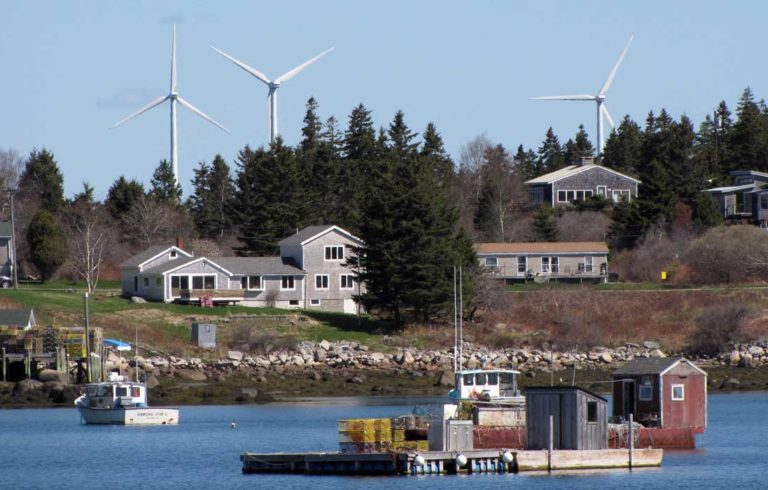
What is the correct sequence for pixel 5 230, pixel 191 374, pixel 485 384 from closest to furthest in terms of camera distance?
pixel 485 384, pixel 191 374, pixel 5 230

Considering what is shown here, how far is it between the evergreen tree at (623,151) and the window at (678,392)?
9216 cm

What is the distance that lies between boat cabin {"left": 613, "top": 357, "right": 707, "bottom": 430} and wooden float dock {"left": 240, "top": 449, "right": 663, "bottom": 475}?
4419 mm

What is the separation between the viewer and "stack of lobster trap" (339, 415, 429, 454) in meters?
43.7

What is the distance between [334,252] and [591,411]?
59.1 metres

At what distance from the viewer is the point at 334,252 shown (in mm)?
101500

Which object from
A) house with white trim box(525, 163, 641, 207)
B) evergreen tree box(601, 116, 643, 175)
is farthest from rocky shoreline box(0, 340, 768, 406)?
evergreen tree box(601, 116, 643, 175)

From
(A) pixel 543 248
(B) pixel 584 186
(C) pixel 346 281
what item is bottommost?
(C) pixel 346 281

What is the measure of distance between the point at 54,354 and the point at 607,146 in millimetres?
79540

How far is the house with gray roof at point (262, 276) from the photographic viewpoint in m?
97.2

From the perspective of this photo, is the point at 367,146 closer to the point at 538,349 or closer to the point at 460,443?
the point at 538,349

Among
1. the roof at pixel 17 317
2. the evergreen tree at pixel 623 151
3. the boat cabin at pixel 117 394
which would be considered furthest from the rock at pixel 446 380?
the evergreen tree at pixel 623 151

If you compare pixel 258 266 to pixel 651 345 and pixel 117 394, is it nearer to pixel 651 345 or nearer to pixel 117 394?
pixel 651 345

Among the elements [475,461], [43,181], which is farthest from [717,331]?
[43,181]

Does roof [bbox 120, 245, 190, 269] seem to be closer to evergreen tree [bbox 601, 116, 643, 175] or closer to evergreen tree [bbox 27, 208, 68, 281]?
evergreen tree [bbox 27, 208, 68, 281]
